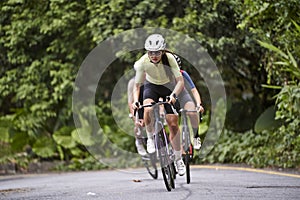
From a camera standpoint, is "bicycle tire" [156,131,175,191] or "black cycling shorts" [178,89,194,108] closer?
"bicycle tire" [156,131,175,191]

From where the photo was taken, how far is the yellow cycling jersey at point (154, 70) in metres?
9.24

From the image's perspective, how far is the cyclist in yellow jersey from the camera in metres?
8.99

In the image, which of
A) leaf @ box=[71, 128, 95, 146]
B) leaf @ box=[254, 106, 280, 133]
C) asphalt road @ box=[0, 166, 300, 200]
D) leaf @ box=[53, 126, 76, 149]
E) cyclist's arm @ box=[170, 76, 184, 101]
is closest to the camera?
asphalt road @ box=[0, 166, 300, 200]

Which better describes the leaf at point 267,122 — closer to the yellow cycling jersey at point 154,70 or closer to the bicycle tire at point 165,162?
the yellow cycling jersey at point 154,70

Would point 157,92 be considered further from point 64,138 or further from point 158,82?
point 64,138

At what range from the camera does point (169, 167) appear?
8961 mm

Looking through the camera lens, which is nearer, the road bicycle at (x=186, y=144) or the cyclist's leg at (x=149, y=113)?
the cyclist's leg at (x=149, y=113)

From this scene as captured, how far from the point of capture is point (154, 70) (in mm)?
9586

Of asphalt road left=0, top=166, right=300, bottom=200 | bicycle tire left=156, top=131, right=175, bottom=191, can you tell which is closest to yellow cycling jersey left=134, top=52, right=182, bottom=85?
bicycle tire left=156, top=131, right=175, bottom=191

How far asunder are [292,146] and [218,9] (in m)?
3.89

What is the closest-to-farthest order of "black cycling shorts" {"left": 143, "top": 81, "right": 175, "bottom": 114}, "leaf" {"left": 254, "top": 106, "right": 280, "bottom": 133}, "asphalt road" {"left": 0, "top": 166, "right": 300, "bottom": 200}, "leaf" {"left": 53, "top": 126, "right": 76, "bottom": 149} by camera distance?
"asphalt road" {"left": 0, "top": 166, "right": 300, "bottom": 200} → "black cycling shorts" {"left": 143, "top": 81, "right": 175, "bottom": 114} → "leaf" {"left": 254, "top": 106, "right": 280, "bottom": 133} → "leaf" {"left": 53, "top": 126, "right": 76, "bottom": 149}

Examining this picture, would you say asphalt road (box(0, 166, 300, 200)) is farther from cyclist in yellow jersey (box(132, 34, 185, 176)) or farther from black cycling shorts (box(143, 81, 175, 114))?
black cycling shorts (box(143, 81, 175, 114))

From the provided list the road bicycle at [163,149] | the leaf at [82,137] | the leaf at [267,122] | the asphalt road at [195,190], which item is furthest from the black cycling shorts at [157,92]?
the leaf at [82,137]

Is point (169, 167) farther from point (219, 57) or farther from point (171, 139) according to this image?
point (219, 57)
